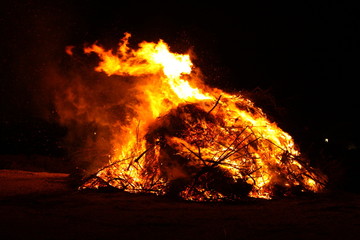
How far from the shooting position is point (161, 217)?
4.34 meters

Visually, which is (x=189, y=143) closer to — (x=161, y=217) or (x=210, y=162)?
(x=210, y=162)

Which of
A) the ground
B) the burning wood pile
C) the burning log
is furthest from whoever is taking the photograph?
the burning wood pile

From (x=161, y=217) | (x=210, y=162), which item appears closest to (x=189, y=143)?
(x=210, y=162)

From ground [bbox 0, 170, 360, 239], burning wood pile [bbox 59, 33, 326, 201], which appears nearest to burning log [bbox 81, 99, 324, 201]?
burning wood pile [bbox 59, 33, 326, 201]

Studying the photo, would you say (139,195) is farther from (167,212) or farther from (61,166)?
(61,166)

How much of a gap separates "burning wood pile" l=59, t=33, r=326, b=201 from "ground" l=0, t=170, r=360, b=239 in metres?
0.52

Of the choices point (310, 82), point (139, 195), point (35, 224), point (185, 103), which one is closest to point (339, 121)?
point (310, 82)

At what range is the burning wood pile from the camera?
6.11 meters

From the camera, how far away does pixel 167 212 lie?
4672 mm

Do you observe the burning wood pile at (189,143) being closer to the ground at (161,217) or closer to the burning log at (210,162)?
the burning log at (210,162)

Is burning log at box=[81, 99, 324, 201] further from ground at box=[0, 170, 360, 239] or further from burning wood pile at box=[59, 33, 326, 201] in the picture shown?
ground at box=[0, 170, 360, 239]

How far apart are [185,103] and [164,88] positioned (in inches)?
31.1

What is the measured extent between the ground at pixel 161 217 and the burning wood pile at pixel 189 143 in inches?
20.4

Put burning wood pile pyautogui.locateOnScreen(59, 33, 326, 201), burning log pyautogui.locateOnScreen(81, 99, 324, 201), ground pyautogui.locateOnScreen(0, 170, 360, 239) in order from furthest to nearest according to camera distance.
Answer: burning wood pile pyautogui.locateOnScreen(59, 33, 326, 201), burning log pyautogui.locateOnScreen(81, 99, 324, 201), ground pyautogui.locateOnScreen(0, 170, 360, 239)
